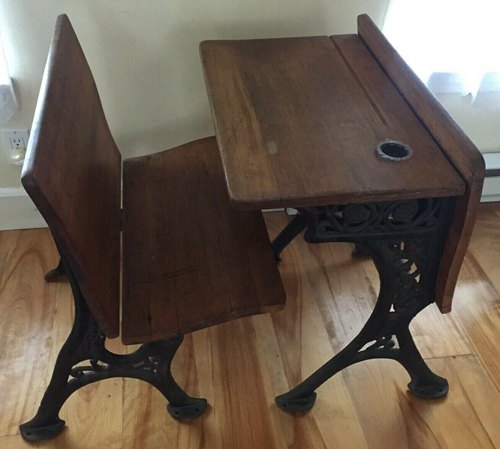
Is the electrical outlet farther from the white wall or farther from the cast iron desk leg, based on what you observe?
the cast iron desk leg

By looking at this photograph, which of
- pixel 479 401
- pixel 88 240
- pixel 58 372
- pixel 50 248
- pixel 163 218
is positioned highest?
pixel 88 240

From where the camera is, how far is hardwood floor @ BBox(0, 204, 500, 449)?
4.54 feet

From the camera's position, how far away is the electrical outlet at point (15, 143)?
1.66 metres

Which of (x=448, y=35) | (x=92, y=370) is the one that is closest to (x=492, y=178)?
(x=448, y=35)

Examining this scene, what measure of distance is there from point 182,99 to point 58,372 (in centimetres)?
83

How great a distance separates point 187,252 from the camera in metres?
1.26

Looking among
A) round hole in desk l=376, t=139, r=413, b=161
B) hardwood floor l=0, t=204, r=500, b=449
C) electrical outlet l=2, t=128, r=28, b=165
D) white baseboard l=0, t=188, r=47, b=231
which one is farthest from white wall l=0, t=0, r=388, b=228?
round hole in desk l=376, t=139, r=413, b=161

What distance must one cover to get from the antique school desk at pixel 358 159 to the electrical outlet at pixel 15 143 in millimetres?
642

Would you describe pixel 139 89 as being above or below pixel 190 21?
below

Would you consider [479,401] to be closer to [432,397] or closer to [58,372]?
[432,397]

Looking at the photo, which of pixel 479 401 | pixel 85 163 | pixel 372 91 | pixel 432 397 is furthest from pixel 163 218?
pixel 479 401

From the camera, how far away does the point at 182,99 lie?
5.51ft

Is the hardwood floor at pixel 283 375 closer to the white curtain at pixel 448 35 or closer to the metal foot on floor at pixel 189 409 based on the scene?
the metal foot on floor at pixel 189 409

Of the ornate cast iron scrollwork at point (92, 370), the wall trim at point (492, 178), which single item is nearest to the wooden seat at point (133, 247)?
the ornate cast iron scrollwork at point (92, 370)
